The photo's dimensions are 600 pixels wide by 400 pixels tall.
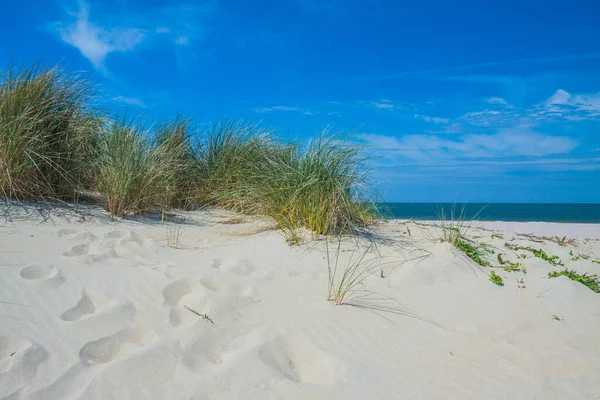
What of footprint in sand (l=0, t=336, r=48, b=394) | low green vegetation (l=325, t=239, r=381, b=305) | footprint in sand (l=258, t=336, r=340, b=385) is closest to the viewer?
footprint in sand (l=0, t=336, r=48, b=394)

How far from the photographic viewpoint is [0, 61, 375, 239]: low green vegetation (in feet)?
13.2

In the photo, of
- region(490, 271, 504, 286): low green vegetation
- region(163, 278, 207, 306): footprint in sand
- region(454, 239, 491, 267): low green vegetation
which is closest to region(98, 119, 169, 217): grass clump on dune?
region(163, 278, 207, 306): footprint in sand

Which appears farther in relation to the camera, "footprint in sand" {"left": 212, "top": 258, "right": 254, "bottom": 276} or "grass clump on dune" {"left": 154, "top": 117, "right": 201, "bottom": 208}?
"grass clump on dune" {"left": 154, "top": 117, "right": 201, "bottom": 208}

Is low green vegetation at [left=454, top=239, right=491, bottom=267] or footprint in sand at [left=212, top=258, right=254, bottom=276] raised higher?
low green vegetation at [left=454, top=239, right=491, bottom=267]

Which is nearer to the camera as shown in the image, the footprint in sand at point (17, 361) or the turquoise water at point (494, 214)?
the footprint in sand at point (17, 361)

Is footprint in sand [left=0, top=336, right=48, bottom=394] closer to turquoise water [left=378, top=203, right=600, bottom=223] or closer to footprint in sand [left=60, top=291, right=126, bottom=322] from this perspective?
footprint in sand [left=60, top=291, right=126, bottom=322]

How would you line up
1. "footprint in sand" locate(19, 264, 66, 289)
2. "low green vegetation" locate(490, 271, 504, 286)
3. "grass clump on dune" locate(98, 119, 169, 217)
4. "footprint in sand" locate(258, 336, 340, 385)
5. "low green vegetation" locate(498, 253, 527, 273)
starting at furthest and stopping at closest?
"grass clump on dune" locate(98, 119, 169, 217) < "low green vegetation" locate(498, 253, 527, 273) < "low green vegetation" locate(490, 271, 504, 286) < "footprint in sand" locate(19, 264, 66, 289) < "footprint in sand" locate(258, 336, 340, 385)

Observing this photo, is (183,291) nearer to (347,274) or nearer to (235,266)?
(235,266)

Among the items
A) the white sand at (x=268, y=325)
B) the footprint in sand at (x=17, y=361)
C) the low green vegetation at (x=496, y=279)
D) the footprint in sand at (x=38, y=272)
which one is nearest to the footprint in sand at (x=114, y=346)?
the white sand at (x=268, y=325)

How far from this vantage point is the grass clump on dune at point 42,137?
4.03m

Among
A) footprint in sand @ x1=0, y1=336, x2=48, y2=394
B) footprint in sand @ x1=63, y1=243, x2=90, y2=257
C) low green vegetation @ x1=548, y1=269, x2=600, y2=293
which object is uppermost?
low green vegetation @ x1=548, y1=269, x2=600, y2=293

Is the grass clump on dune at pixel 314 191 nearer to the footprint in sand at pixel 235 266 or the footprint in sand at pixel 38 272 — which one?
the footprint in sand at pixel 235 266

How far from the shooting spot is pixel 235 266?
119 inches

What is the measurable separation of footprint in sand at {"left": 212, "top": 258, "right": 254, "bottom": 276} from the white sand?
14mm
